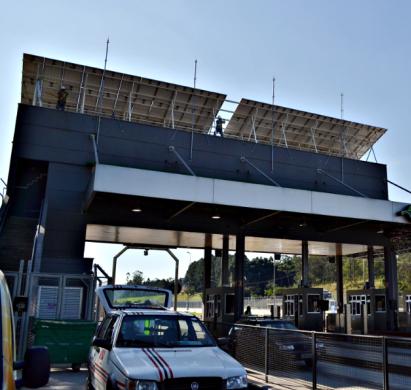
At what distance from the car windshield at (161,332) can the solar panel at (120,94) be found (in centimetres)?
1687

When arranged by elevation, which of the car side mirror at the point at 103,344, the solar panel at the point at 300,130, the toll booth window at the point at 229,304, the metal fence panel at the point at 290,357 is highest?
the solar panel at the point at 300,130

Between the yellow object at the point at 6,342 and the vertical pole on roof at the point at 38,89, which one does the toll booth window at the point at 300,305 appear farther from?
the yellow object at the point at 6,342

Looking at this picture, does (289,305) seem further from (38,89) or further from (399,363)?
(399,363)

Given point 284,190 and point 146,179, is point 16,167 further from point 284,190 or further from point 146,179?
point 284,190

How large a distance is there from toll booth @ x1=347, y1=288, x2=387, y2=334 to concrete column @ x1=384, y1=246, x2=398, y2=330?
813 millimetres

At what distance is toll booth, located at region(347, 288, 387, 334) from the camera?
28702 mm

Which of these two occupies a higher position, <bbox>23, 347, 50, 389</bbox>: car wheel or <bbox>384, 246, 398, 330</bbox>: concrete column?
<bbox>384, 246, 398, 330</bbox>: concrete column

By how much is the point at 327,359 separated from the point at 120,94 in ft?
63.6

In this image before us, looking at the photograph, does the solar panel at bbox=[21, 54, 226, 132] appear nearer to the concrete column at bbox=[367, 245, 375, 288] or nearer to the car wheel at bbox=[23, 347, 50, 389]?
the concrete column at bbox=[367, 245, 375, 288]

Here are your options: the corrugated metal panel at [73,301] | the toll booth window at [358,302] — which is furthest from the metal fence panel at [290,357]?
the toll booth window at [358,302]

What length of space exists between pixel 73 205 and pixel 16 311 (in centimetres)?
707

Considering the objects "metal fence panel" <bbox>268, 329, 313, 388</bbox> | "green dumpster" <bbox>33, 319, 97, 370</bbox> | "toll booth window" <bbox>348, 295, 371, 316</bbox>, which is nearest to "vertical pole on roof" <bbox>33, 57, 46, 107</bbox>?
"green dumpster" <bbox>33, 319, 97, 370</bbox>

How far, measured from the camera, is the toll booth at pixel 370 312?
28.7 m

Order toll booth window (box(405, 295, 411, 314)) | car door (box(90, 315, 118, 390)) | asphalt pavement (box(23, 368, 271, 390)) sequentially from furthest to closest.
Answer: toll booth window (box(405, 295, 411, 314)), asphalt pavement (box(23, 368, 271, 390)), car door (box(90, 315, 118, 390))
